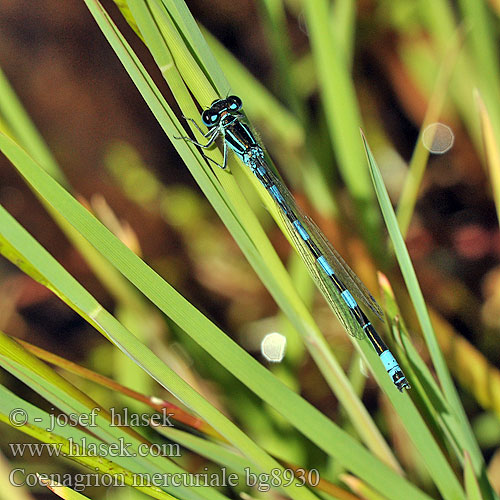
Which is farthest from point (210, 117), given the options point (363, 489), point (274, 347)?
point (274, 347)

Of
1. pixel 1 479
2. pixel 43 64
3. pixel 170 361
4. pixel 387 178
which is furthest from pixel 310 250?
pixel 43 64

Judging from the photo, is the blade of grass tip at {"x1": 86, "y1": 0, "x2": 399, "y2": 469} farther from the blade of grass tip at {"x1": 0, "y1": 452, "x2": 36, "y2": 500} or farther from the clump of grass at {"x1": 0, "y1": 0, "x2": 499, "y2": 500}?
the blade of grass tip at {"x1": 0, "y1": 452, "x2": 36, "y2": 500}

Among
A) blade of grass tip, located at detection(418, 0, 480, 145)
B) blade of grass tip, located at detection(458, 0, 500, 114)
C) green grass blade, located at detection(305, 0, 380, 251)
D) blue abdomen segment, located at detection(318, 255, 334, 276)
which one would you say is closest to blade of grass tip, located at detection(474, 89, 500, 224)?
green grass blade, located at detection(305, 0, 380, 251)

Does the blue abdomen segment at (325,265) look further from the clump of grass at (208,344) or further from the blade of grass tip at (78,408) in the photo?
the blade of grass tip at (78,408)

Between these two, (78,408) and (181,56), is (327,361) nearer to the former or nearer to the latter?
(78,408)

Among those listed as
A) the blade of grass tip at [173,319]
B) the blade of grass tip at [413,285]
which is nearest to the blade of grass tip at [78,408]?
the blade of grass tip at [173,319]
